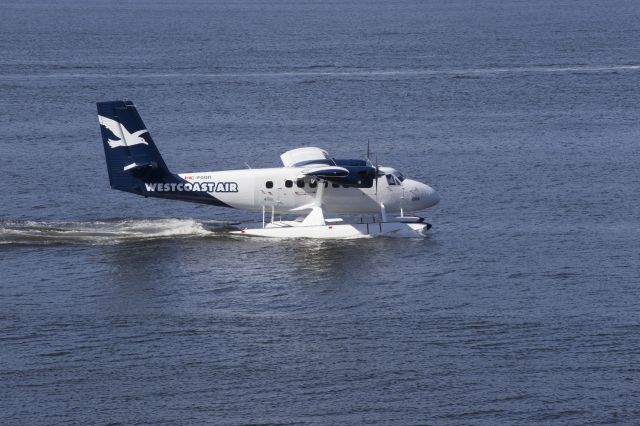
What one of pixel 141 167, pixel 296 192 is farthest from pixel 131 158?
pixel 296 192

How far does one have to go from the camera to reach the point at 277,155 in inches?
3578

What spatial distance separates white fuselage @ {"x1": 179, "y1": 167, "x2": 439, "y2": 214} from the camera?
6688 cm

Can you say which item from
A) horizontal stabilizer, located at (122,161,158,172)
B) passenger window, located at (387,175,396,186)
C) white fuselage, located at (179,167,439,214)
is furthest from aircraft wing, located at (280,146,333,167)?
horizontal stabilizer, located at (122,161,158,172)

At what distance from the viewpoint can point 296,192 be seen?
67188 millimetres

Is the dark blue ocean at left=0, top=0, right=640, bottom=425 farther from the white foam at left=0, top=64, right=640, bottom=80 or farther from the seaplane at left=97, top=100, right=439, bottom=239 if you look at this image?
A: the white foam at left=0, top=64, right=640, bottom=80

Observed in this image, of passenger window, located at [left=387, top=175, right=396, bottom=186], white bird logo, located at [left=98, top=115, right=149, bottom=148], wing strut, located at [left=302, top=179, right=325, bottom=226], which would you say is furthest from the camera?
passenger window, located at [left=387, top=175, right=396, bottom=186]

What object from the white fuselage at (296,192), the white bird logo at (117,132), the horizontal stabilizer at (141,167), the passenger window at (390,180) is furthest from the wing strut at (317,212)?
the white bird logo at (117,132)

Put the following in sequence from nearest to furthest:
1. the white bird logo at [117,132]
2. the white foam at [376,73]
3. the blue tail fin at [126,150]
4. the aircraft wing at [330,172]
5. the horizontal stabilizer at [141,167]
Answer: the aircraft wing at [330,172] → the horizontal stabilizer at [141,167] → the blue tail fin at [126,150] → the white bird logo at [117,132] → the white foam at [376,73]

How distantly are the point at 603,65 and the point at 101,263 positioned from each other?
9622cm

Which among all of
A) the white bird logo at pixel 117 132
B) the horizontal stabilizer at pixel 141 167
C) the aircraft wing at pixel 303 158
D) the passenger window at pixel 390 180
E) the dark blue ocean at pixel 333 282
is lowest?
the dark blue ocean at pixel 333 282

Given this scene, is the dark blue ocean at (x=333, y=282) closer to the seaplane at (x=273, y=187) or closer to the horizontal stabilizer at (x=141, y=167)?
the seaplane at (x=273, y=187)

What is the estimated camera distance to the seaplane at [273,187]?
66.4m

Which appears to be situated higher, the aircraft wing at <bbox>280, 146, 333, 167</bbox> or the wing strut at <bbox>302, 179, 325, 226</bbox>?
the aircraft wing at <bbox>280, 146, 333, 167</bbox>

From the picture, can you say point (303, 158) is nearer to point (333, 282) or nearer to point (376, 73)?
point (333, 282)
